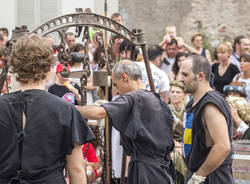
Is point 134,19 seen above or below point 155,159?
above

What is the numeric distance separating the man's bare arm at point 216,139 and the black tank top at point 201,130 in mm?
62

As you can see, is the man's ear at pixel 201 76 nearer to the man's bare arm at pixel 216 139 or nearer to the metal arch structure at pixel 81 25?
the man's bare arm at pixel 216 139

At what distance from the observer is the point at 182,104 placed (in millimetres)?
5891

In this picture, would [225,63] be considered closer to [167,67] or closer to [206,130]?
[167,67]

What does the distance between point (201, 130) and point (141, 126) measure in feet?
1.49

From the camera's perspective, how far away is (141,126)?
337 centimetres

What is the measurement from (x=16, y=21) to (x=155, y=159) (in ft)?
27.6

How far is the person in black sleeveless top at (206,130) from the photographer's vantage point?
3270mm

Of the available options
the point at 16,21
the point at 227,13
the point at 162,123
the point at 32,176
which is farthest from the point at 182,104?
the point at 227,13

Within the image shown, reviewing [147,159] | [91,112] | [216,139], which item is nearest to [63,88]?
[147,159]

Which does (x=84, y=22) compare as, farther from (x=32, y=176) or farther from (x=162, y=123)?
(x=32, y=176)

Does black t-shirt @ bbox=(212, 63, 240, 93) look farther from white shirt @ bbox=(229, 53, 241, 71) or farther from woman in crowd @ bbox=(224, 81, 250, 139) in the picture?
woman in crowd @ bbox=(224, 81, 250, 139)

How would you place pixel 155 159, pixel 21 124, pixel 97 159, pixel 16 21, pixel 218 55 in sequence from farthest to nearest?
1. pixel 16 21
2. pixel 218 55
3. pixel 97 159
4. pixel 155 159
5. pixel 21 124

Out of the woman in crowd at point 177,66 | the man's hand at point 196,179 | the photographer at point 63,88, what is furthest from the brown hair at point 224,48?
the man's hand at point 196,179
